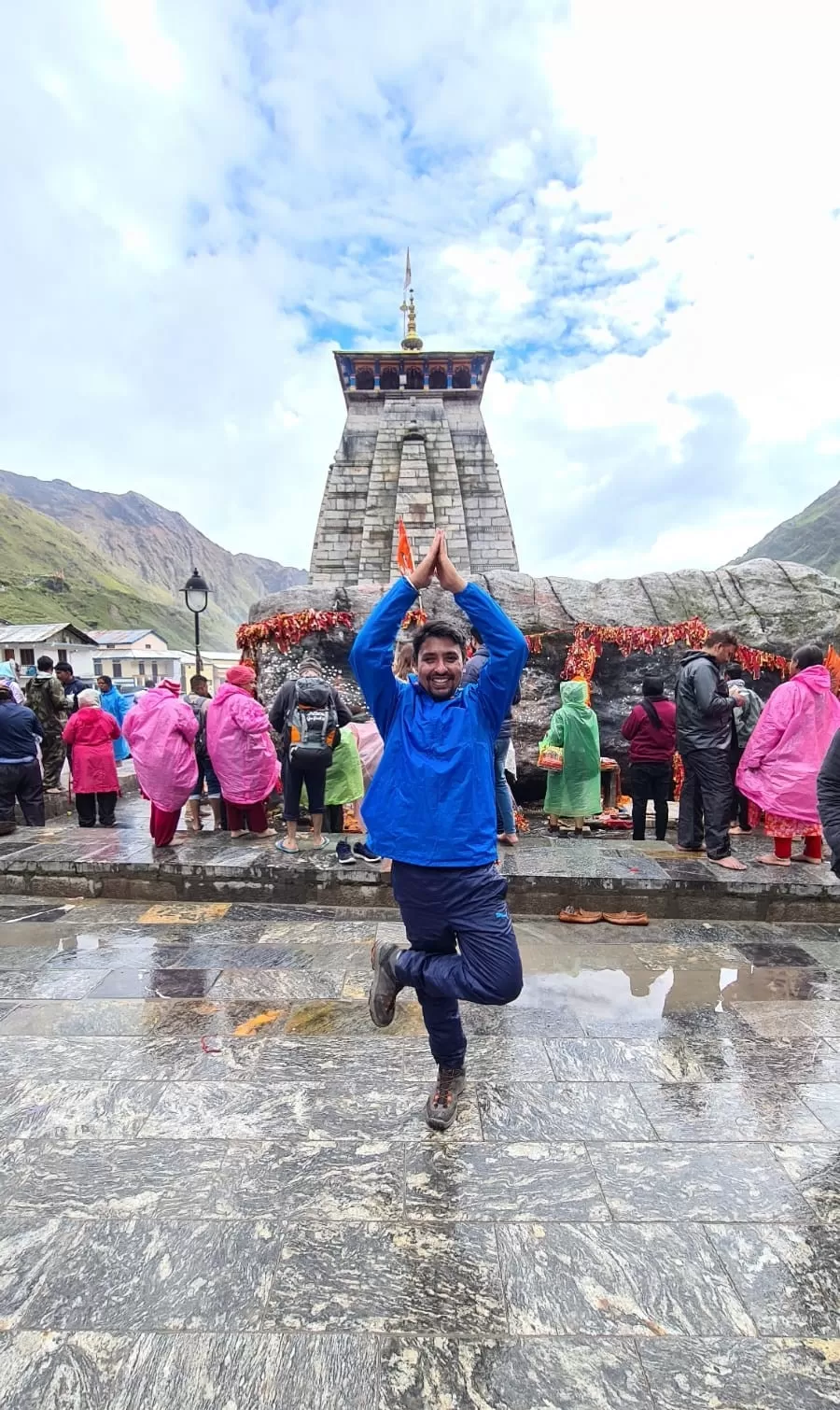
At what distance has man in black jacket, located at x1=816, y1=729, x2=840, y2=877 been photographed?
2.97 m

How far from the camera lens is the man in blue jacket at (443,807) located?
262cm

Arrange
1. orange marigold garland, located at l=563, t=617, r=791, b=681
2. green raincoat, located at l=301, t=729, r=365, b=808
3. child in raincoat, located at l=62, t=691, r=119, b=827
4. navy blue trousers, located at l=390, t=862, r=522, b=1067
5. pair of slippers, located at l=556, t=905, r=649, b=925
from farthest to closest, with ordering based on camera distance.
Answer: orange marigold garland, located at l=563, t=617, r=791, b=681, child in raincoat, located at l=62, t=691, r=119, b=827, green raincoat, located at l=301, t=729, r=365, b=808, pair of slippers, located at l=556, t=905, r=649, b=925, navy blue trousers, located at l=390, t=862, r=522, b=1067

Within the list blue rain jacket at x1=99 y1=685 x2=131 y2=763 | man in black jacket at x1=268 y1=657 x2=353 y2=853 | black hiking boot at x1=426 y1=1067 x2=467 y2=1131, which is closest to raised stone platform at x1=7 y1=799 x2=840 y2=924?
man in black jacket at x1=268 y1=657 x2=353 y2=853

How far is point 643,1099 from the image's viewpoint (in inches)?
114

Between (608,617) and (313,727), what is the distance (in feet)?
16.9

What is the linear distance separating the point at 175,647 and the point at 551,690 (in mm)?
98729

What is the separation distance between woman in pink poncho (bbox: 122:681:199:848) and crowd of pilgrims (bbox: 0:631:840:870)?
0.04ft

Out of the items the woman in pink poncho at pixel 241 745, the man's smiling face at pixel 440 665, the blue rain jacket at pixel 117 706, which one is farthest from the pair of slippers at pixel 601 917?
the blue rain jacket at pixel 117 706

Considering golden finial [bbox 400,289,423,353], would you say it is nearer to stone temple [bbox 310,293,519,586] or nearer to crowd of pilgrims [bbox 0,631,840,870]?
stone temple [bbox 310,293,519,586]

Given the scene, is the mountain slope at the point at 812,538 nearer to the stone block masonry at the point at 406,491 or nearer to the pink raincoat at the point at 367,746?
the stone block masonry at the point at 406,491

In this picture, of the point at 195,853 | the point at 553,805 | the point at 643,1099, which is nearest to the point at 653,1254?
the point at 643,1099

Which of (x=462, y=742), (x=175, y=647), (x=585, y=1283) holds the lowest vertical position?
(x=585, y=1283)

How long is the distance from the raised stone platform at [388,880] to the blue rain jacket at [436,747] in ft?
8.77

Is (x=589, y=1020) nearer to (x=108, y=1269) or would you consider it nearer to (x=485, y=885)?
(x=485, y=885)
